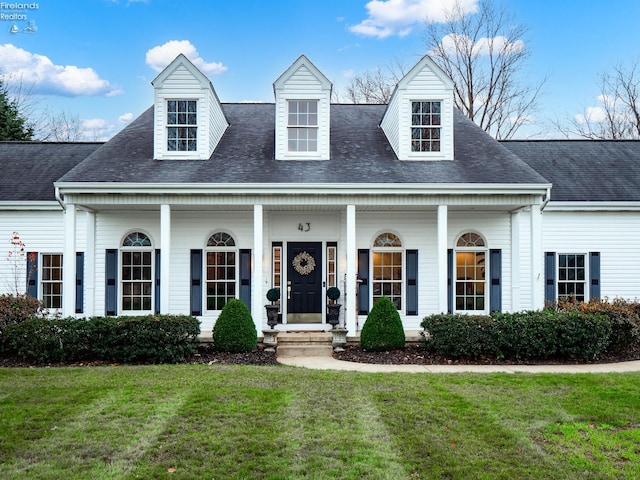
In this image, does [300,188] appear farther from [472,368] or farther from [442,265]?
[472,368]

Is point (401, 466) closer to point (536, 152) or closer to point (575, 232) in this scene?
point (575, 232)

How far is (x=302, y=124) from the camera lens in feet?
42.7

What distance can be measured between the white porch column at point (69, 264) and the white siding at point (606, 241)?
38.6ft

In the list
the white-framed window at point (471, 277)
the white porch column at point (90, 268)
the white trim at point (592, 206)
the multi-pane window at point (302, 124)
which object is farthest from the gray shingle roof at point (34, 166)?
the white trim at point (592, 206)

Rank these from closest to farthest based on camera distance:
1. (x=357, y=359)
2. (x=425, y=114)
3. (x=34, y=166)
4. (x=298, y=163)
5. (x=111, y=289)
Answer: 1. (x=357, y=359)
2. (x=298, y=163)
3. (x=111, y=289)
4. (x=425, y=114)
5. (x=34, y=166)

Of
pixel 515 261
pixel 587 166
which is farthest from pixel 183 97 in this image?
pixel 587 166

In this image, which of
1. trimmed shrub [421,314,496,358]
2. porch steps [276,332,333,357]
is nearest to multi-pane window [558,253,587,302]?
trimmed shrub [421,314,496,358]

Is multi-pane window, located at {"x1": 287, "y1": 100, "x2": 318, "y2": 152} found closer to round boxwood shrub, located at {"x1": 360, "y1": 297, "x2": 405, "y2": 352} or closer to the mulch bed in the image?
round boxwood shrub, located at {"x1": 360, "y1": 297, "x2": 405, "y2": 352}

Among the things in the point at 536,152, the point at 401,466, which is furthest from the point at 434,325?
the point at 536,152

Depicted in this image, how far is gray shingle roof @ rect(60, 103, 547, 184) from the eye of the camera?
11.5m

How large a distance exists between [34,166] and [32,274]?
3395 millimetres

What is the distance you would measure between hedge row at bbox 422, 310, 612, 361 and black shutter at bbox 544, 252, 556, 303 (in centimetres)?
372

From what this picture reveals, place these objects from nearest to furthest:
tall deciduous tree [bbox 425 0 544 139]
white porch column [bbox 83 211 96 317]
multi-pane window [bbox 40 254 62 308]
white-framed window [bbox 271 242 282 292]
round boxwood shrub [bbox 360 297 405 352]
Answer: round boxwood shrub [bbox 360 297 405 352]
white porch column [bbox 83 211 96 317]
white-framed window [bbox 271 242 282 292]
multi-pane window [bbox 40 254 62 308]
tall deciduous tree [bbox 425 0 544 139]

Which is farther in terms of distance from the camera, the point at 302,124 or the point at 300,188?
the point at 302,124
